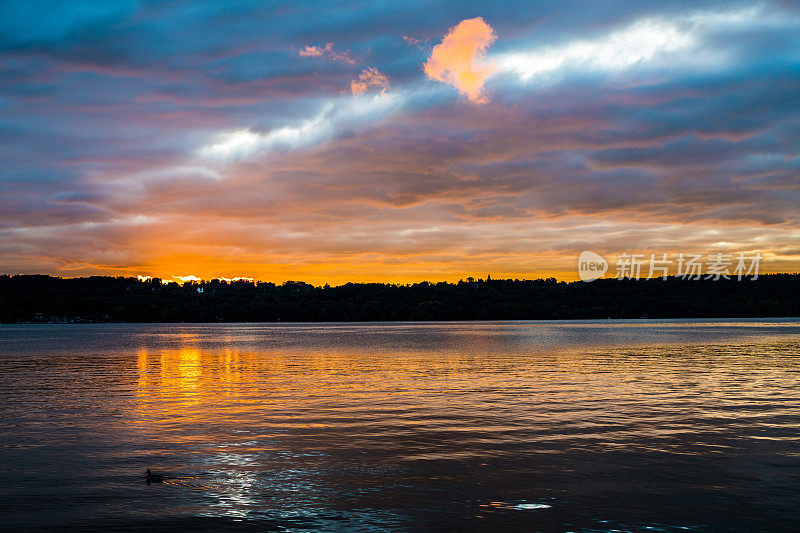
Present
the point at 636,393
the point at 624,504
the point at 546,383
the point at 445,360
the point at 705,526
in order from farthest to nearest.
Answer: the point at 445,360
the point at 546,383
the point at 636,393
the point at 624,504
the point at 705,526

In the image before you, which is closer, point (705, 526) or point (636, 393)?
point (705, 526)

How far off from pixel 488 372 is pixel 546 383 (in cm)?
939

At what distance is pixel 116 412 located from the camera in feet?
106

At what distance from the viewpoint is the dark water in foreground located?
50.2 feet

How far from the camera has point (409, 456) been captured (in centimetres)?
2133

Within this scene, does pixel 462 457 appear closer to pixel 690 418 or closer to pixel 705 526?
pixel 705 526

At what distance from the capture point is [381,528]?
47.2 feet

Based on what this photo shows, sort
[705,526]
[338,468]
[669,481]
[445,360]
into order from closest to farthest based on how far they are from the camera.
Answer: [705,526] < [669,481] < [338,468] < [445,360]

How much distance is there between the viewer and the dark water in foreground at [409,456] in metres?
15.3

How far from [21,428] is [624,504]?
24.0 meters

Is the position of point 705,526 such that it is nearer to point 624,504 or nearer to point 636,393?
point 624,504

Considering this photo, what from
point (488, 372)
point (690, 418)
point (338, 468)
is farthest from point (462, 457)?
point (488, 372)

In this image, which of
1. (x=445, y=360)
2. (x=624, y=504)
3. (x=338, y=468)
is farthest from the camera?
(x=445, y=360)

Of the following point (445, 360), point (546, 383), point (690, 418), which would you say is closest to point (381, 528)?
point (690, 418)
